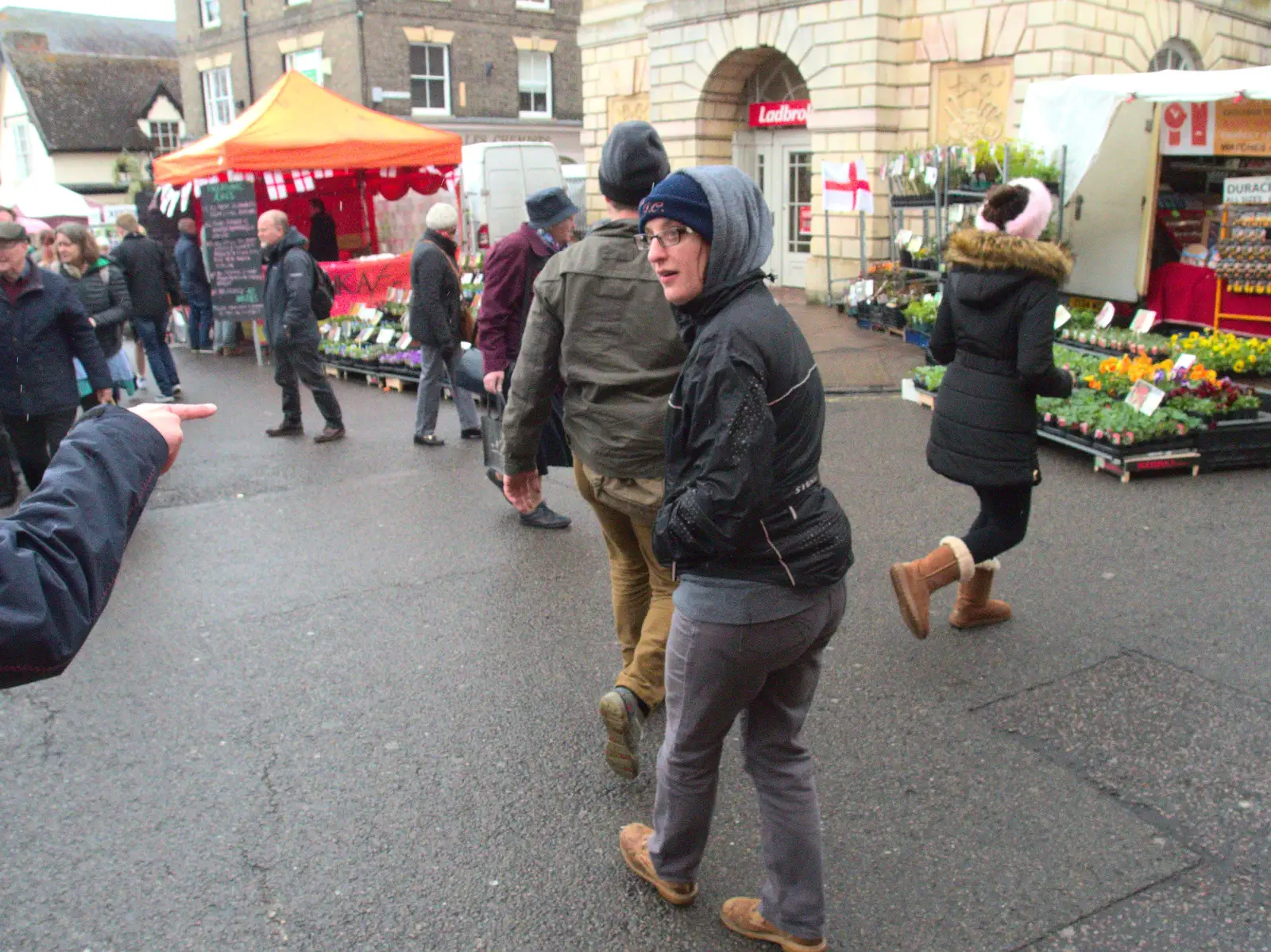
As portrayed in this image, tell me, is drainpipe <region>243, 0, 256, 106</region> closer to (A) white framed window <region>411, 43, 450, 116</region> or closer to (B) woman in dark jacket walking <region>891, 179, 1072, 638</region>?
(A) white framed window <region>411, 43, 450, 116</region>

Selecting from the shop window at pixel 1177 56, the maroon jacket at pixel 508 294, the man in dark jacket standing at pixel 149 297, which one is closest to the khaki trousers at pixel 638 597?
the maroon jacket at pixel 508 294

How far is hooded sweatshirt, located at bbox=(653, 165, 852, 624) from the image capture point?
235cm

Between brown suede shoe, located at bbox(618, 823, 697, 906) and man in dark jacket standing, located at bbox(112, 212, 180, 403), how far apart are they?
9.89 meters

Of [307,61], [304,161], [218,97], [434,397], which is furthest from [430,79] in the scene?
[434,397]

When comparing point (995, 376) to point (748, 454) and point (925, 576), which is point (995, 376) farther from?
point (748, 454)

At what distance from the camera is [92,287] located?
8961 millimetres

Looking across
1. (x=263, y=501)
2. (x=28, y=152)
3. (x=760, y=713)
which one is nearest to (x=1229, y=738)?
(x=760, y=713)

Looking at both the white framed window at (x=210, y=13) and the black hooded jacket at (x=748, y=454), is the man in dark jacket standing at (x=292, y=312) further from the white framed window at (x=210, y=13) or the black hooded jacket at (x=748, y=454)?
the white framed window at (x=210, y=13)

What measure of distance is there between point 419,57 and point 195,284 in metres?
16.3

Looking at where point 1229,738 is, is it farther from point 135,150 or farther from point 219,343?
point 135,150

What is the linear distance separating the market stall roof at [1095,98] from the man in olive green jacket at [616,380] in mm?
8116

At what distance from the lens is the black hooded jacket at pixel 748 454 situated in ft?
7.70

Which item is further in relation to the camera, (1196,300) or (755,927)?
(1196,300)

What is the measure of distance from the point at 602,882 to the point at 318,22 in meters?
30.4
